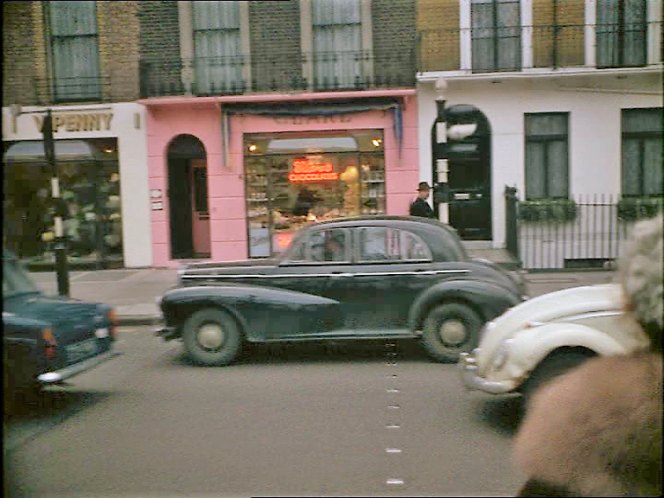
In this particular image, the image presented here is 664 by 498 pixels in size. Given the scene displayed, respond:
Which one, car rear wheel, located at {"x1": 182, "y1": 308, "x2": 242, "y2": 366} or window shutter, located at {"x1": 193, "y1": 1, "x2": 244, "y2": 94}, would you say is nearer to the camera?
window shutter, located at {"x1": 193, "y1": 1, "x2": 244, "y2": 94}

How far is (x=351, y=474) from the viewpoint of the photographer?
10.6 ft

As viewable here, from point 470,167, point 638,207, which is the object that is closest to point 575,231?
point 638,207

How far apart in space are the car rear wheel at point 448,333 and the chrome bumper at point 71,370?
2881 mm

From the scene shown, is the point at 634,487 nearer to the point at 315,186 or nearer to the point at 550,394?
the point at 550,394

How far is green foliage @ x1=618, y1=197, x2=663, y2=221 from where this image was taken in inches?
76.7

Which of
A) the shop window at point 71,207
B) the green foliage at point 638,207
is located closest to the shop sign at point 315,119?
the shop window at point 71,207

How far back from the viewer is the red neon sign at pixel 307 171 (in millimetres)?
2711

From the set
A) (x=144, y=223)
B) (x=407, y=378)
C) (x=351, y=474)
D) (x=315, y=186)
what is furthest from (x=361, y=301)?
(x=144, y=223)

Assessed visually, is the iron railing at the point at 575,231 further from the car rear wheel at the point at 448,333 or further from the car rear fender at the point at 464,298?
the car rear wheel at the point at 448,333

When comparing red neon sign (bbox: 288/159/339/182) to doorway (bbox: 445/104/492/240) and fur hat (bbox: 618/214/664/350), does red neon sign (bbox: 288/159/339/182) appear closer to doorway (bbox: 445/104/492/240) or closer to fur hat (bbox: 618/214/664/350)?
doorway (bbox: 445/104/492/240)

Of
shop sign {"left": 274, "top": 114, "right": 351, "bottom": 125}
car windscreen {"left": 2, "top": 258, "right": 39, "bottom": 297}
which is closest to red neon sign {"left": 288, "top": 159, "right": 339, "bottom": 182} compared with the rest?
shop sign {"left": 274, "top": 114, "right": 351, "bottom": 125}

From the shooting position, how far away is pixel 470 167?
104 inches

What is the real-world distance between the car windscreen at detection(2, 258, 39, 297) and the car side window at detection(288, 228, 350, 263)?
74.7 inches

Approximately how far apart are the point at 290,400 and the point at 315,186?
2163 millimetres
